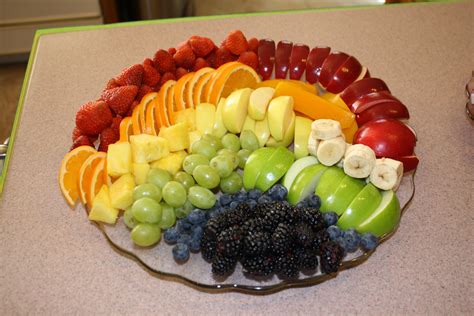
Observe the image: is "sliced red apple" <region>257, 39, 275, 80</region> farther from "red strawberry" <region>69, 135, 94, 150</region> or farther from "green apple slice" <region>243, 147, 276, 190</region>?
"red strawberry" <region>69, 135, 94, 150</region>

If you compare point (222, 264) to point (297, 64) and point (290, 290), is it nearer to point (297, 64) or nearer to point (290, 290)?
point (290, 290)

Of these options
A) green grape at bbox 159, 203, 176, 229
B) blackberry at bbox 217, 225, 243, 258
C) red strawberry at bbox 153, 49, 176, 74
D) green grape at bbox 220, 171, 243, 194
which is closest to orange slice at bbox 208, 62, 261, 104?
red strawberry at bbox 153, 49, 176, 74

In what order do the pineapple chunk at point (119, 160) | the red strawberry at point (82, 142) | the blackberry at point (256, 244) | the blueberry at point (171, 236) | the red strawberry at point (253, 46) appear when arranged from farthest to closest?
the red strawberry at point (253, 46)
the red strawberry at point (82, 142)
the pineapple chunk at point (119, 160)
the blueberry at point (171, 236)
the blackberry at point (256, 244)

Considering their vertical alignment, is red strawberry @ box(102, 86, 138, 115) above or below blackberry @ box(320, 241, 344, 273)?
above

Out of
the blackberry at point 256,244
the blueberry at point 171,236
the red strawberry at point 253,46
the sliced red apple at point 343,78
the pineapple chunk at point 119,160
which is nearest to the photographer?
the blackberry at point 256,244

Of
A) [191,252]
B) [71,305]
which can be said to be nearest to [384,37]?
[191,252]

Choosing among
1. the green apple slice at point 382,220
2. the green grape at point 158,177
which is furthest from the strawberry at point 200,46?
the green apple slice at point 382,220

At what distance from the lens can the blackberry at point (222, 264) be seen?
3.25ft

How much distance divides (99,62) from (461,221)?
1.13 metres

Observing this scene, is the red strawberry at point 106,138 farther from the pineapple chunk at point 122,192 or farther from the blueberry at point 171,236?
the blueberry at point 171,236

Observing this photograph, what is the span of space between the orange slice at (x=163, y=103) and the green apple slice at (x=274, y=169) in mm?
281

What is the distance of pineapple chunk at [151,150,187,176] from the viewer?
47.3 inches

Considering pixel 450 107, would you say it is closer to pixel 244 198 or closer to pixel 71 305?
pixel 244 198

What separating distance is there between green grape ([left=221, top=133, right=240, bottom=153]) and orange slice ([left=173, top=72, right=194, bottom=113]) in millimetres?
148
